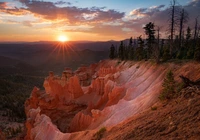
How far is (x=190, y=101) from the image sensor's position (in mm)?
9422

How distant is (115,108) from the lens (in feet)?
63.9

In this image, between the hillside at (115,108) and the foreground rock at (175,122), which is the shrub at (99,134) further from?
the foreground rock at (175,122)

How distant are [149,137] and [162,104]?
3.76 metres

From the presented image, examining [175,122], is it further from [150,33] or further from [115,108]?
[150,33]

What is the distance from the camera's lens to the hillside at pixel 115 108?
354 inches

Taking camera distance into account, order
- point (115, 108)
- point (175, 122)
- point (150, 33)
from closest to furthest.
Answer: point (175, 122) → point (115, 108) → point (150, 33)

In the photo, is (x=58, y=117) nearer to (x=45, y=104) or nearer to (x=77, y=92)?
(x=45, y=104)

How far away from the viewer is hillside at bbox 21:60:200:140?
8.98 metres

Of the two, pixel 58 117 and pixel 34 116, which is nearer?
pixel 34 116

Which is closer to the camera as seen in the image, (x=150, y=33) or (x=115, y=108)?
(x=115, y=108)

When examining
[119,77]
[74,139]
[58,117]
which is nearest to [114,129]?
[74,139]

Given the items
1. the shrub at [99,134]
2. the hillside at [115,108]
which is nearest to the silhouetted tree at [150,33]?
the hillside at [115,108]

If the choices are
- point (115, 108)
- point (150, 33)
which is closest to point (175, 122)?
point (115, 108)

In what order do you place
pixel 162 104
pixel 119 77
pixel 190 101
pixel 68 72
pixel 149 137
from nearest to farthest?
pixel 149 137 → pixel 190 101 → pixel 162 104 → pixel 119 77 → pixel 68 72
